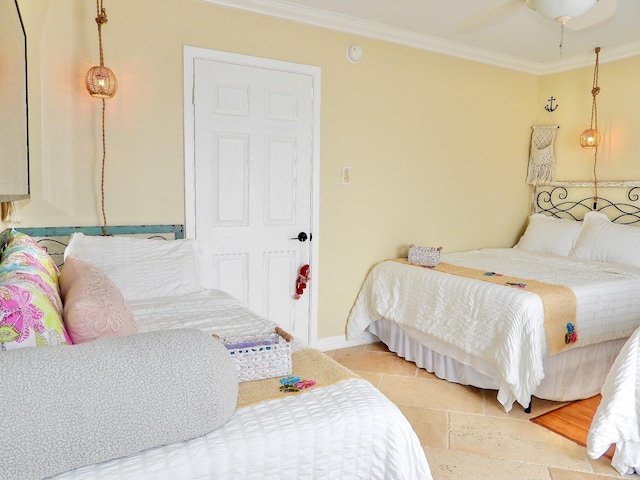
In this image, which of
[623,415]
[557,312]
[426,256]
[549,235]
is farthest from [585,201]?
[623,415]

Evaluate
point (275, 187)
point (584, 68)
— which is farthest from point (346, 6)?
point (584, 68)

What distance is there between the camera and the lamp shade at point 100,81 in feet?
8.05

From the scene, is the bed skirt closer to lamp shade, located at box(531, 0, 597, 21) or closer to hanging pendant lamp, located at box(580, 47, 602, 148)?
lamp shade, located at box(531, 0, 597, 21)

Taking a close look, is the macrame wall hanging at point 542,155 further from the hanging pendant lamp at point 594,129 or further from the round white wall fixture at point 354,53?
the round white wall fixture at point 354,53

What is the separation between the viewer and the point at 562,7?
203 cm

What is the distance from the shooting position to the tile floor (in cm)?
208

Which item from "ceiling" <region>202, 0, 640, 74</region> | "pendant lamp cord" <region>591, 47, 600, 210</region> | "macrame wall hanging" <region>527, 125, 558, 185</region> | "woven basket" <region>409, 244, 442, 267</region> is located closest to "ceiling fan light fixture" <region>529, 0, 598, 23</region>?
"ceiling" <region>202, 0, 640, 74</region>

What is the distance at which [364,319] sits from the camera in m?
3.67

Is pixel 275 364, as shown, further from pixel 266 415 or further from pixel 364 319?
pixel 364 319

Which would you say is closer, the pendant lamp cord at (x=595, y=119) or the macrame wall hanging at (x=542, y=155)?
the pendant lamp cord at (x=595, y=119)

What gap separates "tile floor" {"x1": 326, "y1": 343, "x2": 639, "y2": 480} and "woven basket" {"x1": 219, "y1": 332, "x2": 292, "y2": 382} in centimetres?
114

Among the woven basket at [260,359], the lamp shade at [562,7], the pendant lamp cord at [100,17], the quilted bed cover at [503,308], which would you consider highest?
the pendant lamp cord at [100,17]

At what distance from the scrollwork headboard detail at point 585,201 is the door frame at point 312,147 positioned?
2.54 meters

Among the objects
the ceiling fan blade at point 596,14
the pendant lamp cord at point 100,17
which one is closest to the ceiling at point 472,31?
the ceiling fan blade at point 596,14
